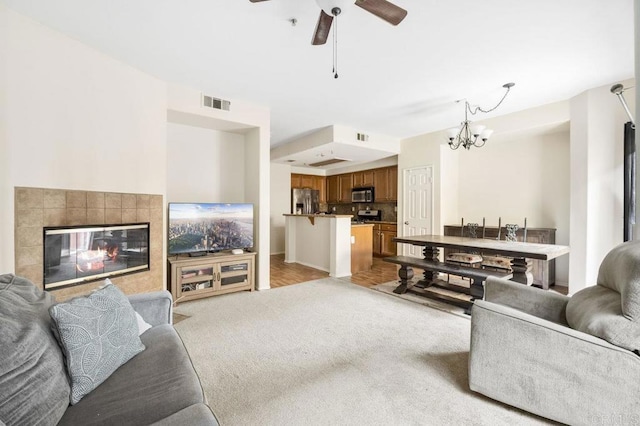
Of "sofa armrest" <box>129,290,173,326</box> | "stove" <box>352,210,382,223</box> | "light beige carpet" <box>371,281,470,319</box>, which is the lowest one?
"light beige carpet" <box>371,281,470,319</box>

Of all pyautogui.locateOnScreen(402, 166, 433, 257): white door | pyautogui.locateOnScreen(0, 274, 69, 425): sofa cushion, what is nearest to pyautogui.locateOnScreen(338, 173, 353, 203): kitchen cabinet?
pyautogui.locateOnScreen(402, 166, 433, 257): white door

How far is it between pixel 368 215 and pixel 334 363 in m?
5.61

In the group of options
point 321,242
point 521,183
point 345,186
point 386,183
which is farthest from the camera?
point 345,186

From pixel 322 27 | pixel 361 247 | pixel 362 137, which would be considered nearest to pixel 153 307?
pixel 322 27

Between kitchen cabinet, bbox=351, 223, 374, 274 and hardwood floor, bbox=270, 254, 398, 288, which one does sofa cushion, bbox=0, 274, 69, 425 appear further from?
kitchen cabinet, bbox=351, 223, 374, 274

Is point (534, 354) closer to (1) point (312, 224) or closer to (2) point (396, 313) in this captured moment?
(2) point (396, 313)

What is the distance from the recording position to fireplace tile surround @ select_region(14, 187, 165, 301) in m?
2.13

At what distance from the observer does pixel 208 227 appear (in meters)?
3.65

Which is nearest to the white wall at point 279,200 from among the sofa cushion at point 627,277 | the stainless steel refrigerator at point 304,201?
the stainless steel refrigerator at point 304,201

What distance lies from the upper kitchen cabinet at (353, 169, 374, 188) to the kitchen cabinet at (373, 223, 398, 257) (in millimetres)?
1173

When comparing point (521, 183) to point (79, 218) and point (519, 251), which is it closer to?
point (519, 251)

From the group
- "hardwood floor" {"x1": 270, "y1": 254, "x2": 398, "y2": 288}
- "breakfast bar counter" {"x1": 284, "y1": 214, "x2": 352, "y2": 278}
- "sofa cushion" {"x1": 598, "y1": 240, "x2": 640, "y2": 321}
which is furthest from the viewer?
"breakfast bar counter" {"x1": 284, "y1": 214, "x2": 352, "y2": 278}

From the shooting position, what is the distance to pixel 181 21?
2168 mm

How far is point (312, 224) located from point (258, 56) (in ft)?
11.0
